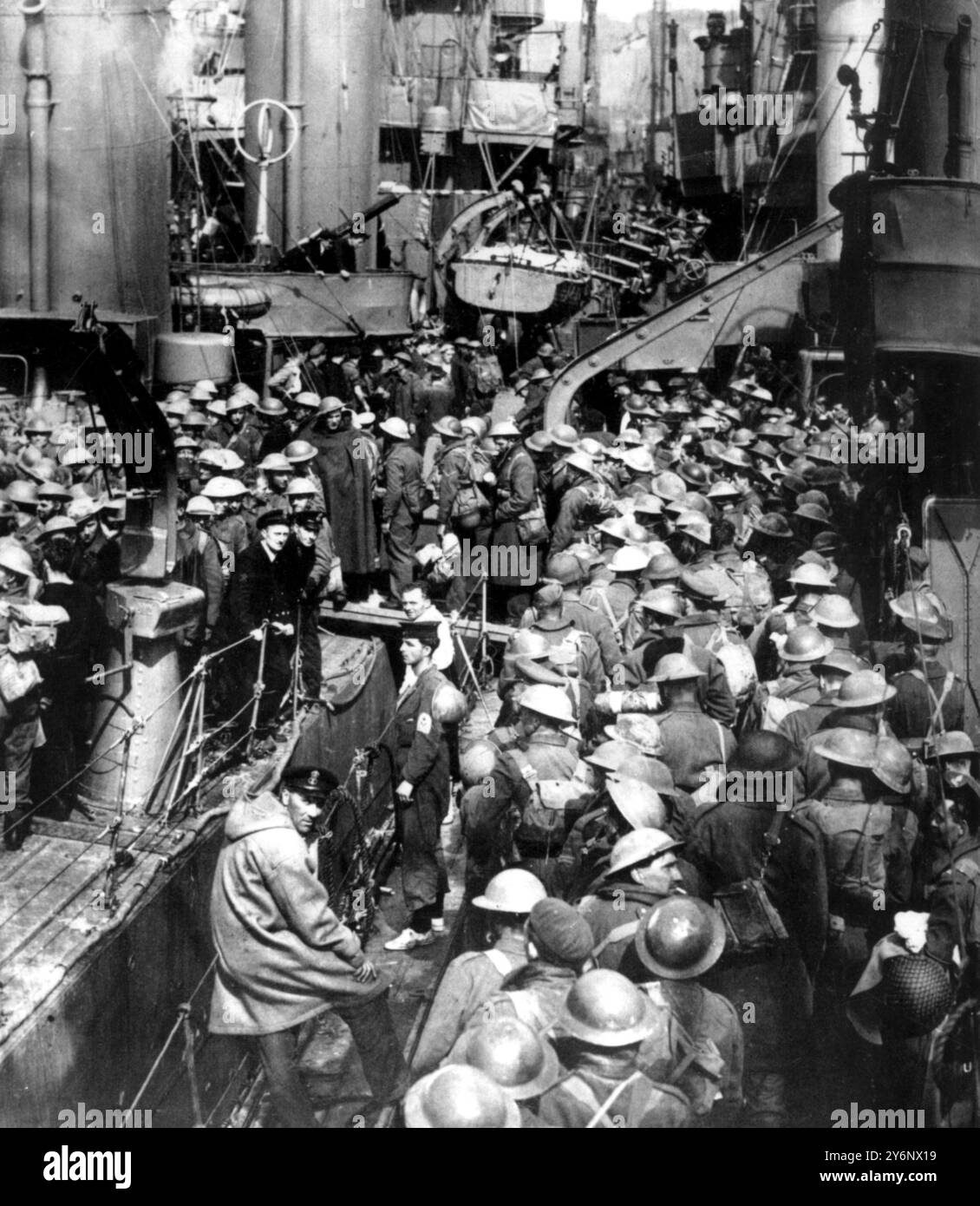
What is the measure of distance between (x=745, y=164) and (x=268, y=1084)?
38669mm

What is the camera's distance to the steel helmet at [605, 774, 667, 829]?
679 cm

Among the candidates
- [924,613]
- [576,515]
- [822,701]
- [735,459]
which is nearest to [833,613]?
[924,613]

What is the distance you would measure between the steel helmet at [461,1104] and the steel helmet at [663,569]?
594 cm

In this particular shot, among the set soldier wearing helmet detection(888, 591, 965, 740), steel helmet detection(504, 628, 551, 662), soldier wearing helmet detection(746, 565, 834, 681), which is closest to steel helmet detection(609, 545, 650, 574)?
soldier wearing helmet detection(746, 565, 834, 681)

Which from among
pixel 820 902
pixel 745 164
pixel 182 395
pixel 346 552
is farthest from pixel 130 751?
pixel 745 164

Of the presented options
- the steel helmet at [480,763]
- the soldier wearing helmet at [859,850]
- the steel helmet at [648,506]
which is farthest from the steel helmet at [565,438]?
the soldier wearing helmet at [859,850]

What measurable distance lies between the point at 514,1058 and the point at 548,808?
2845 millimetres

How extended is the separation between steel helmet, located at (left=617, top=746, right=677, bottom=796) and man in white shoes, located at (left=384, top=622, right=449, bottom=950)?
1582 millimetres

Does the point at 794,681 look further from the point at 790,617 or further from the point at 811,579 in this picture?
the point at 811,579

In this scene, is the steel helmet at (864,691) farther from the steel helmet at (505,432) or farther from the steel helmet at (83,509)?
the steel helmet at (505,432)

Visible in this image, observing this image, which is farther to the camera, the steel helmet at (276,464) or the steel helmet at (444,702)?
the steel helmet at (276,464)

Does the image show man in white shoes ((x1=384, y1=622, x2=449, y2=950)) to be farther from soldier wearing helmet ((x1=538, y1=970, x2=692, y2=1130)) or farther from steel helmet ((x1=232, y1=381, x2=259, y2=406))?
steel helmet ((x1=232, y1=381, x2=259, y2=406))

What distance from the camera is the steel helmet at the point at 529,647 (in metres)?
9.24

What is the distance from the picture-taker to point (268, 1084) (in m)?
6.57
